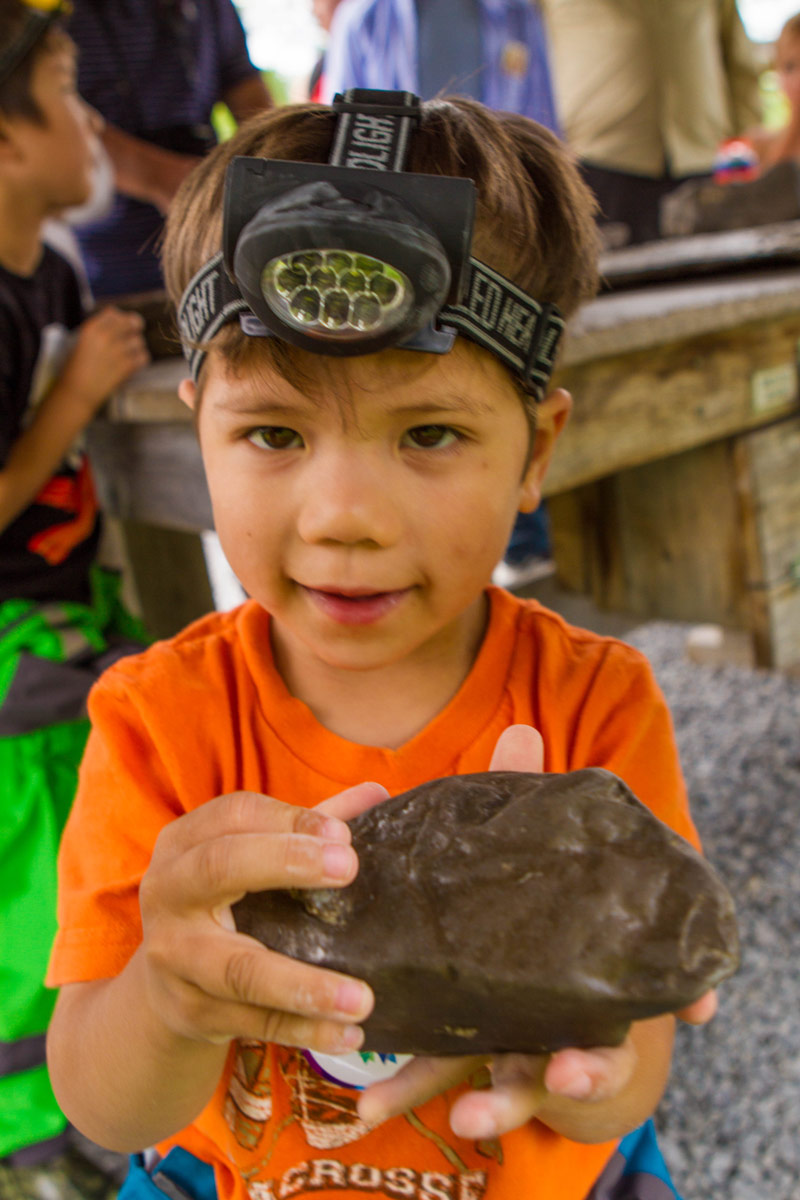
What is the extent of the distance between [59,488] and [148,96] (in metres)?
1.60

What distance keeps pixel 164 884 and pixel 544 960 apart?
34cm

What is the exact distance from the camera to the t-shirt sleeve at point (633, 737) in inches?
44.3

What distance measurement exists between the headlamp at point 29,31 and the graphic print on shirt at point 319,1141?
2.03m

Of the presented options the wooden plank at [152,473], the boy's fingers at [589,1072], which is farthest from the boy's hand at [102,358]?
the boy's fingers at [589,1072]

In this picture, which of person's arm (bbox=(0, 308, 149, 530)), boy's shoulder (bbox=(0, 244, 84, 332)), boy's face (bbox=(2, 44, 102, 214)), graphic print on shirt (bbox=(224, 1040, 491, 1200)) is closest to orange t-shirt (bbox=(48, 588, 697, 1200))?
graphic print on shirt (bbox=(224, 1040, 491, 1200))

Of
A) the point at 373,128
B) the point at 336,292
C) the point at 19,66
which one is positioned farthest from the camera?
the point at 19,66

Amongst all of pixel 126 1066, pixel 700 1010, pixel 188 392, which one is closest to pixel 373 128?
pixel 188 392

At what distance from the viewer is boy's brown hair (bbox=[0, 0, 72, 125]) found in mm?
1943

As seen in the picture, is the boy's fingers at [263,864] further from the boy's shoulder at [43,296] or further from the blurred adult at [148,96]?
the blurred adult at [148,96]

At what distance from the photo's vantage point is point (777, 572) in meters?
2.54

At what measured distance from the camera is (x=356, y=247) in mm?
830

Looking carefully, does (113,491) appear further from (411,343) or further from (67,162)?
(411,343)

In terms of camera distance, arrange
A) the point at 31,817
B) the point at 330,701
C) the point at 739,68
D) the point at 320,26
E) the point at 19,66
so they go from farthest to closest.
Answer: the point at 739,68 < the point at 320,26 < the point at 19,66 < the point at 31,817 < the point at 330,701

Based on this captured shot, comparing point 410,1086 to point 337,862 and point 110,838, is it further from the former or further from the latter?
point 110,838
